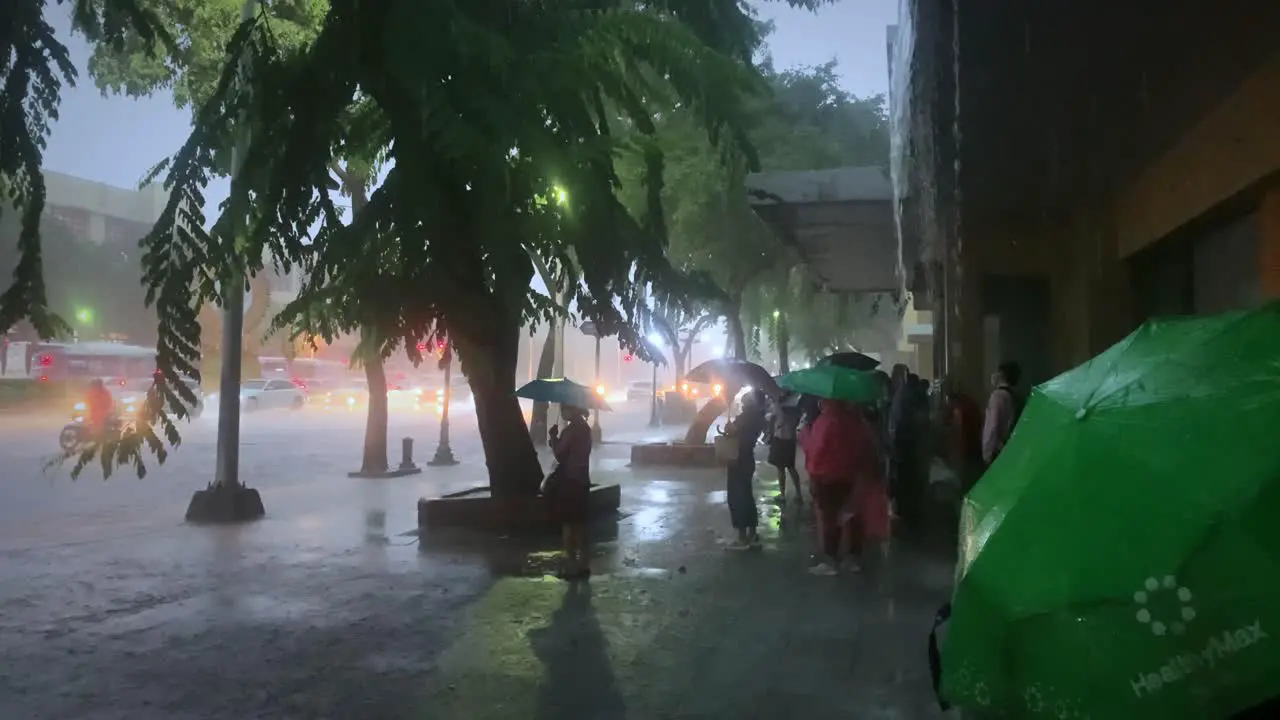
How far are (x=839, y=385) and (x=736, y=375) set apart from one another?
511 cm

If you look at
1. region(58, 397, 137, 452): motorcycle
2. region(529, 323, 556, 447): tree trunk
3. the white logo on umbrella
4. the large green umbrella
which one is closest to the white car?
region(58, 397, 137, 452): motorcycle

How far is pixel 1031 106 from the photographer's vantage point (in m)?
8.61

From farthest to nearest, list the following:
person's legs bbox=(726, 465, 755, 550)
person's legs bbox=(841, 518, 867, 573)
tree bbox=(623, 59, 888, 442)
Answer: tree bbox=(623, 59, 888, 442) < person's legs bbox=(726, 465, 755, 550) < person's legs bbox=(841, 518, 867, 573)

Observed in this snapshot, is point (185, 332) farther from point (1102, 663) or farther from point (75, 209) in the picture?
point (75, 209)

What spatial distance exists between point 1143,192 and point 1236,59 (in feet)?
15.3

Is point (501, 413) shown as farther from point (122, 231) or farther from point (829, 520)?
point (122, 231)

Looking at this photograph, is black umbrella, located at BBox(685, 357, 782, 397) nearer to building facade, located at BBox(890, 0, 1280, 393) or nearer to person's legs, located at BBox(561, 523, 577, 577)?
building facade, located at BBox(890, 0, 1280, 393)

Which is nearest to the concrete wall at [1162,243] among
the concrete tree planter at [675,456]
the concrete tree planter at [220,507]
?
the concrete tree planter at [675,456]

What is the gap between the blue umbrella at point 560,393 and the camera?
9.61 m

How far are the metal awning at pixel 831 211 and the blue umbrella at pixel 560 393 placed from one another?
316 centimetres

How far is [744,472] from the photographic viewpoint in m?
10.6

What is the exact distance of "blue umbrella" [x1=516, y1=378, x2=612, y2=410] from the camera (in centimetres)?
961

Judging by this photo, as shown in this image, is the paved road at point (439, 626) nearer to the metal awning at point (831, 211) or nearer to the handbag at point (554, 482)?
the handbag at point (554, 482)

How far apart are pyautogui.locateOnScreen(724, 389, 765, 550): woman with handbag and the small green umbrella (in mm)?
841
